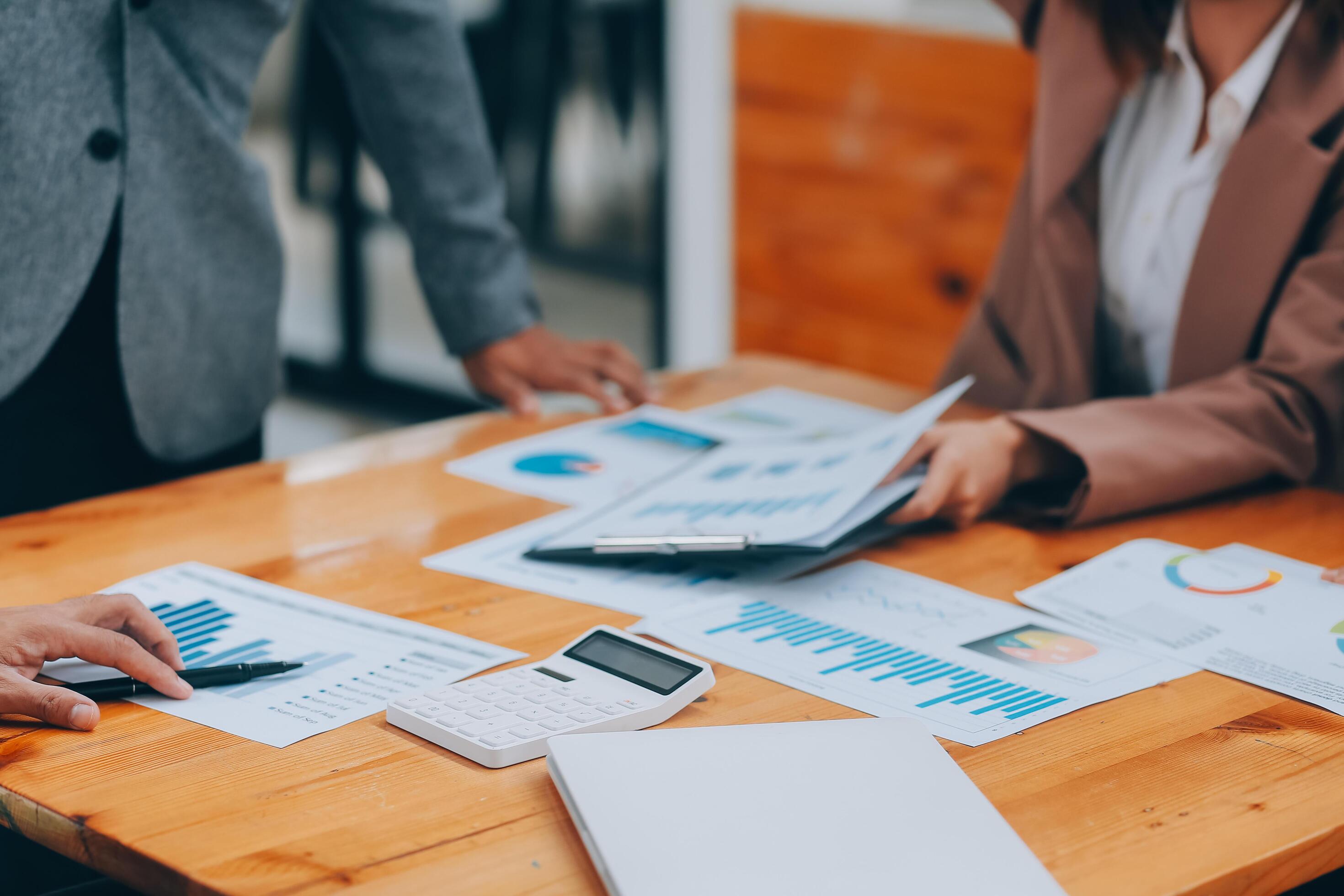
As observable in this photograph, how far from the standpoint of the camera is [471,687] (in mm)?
812

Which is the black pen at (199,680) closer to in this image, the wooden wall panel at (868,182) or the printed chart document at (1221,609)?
the printed chart document at (1221,609)

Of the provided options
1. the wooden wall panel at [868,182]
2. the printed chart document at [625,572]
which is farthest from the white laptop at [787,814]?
the wooden wall panel at [868,182]

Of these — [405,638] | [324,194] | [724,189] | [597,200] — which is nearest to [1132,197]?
[405,638]

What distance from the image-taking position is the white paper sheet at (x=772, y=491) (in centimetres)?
103

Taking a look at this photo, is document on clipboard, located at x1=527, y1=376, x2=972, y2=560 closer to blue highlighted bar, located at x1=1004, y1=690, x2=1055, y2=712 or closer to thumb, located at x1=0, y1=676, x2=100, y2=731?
blue highlighted bar, located at x1=1004, y1=690, x2=1055, y2=712

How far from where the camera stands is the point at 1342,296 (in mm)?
1201

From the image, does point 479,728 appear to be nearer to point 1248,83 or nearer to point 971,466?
point 971,466

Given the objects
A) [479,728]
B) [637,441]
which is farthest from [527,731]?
[637,441]

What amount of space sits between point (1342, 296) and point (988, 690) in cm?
61

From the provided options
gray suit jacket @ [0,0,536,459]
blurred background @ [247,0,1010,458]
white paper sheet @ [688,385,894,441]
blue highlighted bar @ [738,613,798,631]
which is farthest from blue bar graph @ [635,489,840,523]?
blurred background @ [247,0,1010,458]

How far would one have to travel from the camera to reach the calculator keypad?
0.76 metres

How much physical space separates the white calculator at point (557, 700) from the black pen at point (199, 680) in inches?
3.8

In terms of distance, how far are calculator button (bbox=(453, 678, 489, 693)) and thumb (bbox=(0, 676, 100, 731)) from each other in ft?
0.67

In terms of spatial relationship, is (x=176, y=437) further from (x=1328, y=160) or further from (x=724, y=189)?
(x=724, y=189)
